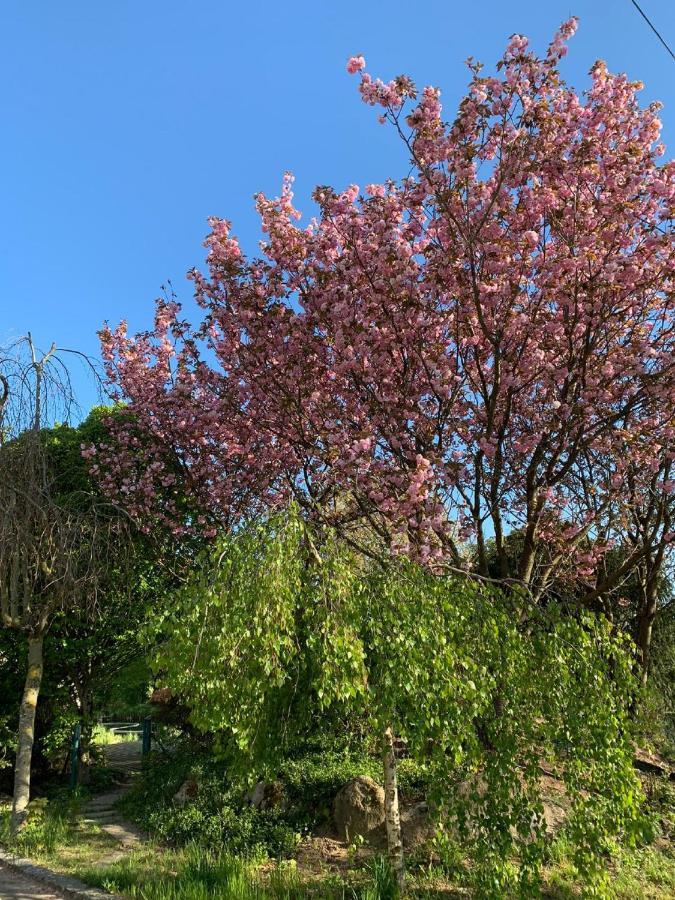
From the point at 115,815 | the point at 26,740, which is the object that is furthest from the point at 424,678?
the point at 115,815

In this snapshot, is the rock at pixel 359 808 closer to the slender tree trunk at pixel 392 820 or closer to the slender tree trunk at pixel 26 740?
the slender tree trunk at pixel 392 820

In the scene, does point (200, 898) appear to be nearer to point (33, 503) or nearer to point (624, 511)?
point (33, 503)

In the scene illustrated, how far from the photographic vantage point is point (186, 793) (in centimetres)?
755

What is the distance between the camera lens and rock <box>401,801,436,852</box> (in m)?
5.73

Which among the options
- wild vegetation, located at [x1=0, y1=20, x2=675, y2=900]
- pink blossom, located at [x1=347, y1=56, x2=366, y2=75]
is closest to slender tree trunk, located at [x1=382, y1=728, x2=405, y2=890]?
wild vegetation, located at [x1=0, y1=20, x2=675, y2=900]

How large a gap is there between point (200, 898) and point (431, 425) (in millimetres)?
4507

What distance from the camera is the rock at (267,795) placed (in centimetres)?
679

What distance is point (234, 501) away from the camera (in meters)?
8.79

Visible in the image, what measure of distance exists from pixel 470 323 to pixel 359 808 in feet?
16.2

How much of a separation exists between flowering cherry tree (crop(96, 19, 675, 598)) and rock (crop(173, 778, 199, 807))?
3621 millimetres

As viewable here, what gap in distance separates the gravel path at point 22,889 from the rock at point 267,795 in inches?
83.0

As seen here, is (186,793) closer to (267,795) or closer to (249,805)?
(249,805)

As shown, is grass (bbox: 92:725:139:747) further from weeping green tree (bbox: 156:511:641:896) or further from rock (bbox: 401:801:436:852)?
weeping green tree (bbox: 156:511:641:896)

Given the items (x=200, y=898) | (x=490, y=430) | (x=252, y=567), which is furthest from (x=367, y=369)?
(x=200, y=898)
